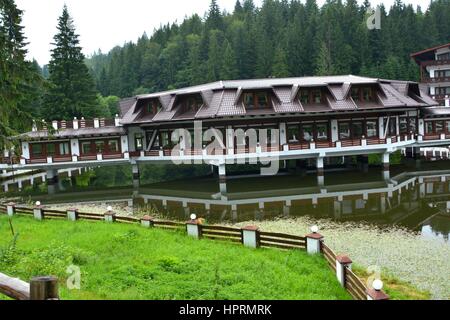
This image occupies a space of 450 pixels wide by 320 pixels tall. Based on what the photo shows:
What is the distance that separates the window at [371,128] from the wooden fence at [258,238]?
78.8 ft

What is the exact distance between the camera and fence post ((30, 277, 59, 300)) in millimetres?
5633

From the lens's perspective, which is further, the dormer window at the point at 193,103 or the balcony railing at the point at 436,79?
the balcony railing at the point at 436,79

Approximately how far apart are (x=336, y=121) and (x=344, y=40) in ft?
144

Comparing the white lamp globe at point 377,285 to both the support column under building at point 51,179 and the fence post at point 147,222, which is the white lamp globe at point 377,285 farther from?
the support column under building at point 51,179

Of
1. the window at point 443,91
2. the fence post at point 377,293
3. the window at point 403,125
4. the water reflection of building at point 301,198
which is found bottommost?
the water reflection of building at point 301,198

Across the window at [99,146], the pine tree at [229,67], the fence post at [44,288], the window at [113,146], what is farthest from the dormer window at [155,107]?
the pine tree at [229,67]

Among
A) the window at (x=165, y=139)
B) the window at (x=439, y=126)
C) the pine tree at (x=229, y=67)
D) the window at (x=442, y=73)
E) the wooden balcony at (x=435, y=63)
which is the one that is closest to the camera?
the window at (x=165, y=139)

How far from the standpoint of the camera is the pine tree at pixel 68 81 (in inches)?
2077

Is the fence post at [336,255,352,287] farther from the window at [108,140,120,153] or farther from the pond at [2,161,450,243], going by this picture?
the window at [108,140,120,153]

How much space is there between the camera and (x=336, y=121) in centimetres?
3588

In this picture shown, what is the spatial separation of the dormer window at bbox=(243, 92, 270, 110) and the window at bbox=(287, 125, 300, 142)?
3.00 meters

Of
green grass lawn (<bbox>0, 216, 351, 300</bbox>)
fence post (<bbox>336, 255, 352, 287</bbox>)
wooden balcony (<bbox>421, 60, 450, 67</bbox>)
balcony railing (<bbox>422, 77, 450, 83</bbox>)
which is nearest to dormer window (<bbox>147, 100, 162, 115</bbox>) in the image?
green grass lawn (<bbox>0, 216, 351, 300</bbox>)

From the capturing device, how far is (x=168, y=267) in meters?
12.9
